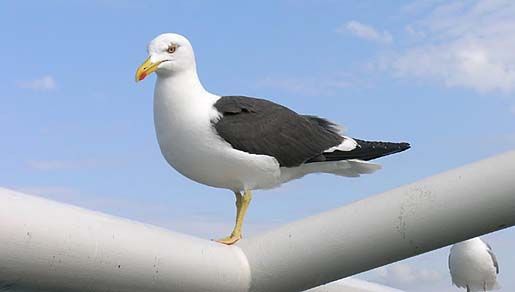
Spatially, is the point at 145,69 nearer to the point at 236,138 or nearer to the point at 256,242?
the point at 236,138

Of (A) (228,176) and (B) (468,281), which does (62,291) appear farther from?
(B) (468,281)

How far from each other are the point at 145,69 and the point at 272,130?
536 mm

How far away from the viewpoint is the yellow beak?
262cm

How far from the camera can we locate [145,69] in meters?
2.63

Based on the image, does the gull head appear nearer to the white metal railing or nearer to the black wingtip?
the black wingtip

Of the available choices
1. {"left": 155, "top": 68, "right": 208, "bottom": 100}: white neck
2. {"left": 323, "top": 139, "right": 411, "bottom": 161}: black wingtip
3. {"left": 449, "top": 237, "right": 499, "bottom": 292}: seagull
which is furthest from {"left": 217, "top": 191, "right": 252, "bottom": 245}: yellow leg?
{"left": 449, "top": 237, "right": 499, "bottom": 292}: seagull

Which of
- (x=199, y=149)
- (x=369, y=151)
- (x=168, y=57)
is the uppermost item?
(x=168, y=57)

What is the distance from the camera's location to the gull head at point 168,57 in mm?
2662

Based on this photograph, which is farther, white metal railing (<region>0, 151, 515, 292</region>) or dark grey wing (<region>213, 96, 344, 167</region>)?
dark grey wing (<region>213, 96, 344, 167</region>)

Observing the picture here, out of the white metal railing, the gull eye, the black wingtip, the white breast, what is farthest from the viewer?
the black wingtip

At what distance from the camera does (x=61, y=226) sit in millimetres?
839

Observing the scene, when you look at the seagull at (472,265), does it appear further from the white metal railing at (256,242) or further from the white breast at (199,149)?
the white metal railing at (256,242)

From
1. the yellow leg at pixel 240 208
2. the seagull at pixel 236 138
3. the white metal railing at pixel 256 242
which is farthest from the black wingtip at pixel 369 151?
the white metal railing at pixel 256 242

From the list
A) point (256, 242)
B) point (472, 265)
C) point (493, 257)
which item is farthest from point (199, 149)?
Answer: point (493, 257)
